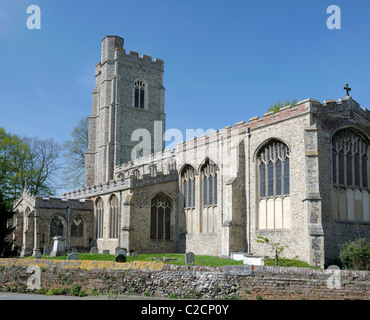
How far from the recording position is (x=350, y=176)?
24.3 meters

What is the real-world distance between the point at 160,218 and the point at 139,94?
2308 cm

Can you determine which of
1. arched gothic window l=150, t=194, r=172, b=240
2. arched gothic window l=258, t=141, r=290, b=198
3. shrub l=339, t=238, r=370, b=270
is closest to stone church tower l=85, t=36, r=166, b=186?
arched gothic window l=150, t=194, r=172, b=240

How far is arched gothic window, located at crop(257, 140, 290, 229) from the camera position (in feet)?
78.6

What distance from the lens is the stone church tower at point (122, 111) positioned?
4825 cm

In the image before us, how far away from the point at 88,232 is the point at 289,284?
26545 mm

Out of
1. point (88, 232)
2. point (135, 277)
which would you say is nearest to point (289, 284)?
point (135, 277)

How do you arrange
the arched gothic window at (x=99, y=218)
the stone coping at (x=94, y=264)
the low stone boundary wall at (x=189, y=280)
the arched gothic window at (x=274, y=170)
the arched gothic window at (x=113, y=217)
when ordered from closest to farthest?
the low stone boundary wall at (x=189, y=280), the stone coping at (x=94, y=264), the arched gothic window at (x=274, y=170), the arched gothic window at (x=113, y=217), the arched gothic window at (x=99, y=218)

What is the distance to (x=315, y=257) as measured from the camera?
21062mm

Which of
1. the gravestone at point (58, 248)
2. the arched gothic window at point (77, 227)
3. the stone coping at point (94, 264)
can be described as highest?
the arched gothic window at point (77, 227)

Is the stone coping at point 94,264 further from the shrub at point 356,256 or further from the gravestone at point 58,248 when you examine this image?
the gravestone at point 58,248

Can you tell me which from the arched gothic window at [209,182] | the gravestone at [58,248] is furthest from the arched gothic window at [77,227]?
the arched gothic window at [209,182]

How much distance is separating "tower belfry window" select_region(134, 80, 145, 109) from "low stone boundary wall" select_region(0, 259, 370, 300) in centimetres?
3597

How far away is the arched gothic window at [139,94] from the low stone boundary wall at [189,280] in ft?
118
